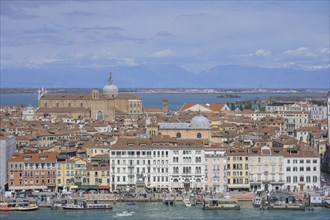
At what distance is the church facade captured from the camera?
78.4 meters

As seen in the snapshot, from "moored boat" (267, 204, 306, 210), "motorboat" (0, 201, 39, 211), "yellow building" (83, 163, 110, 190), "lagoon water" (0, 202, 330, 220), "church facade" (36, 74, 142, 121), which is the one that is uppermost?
"church facade" (36, 74, 142, 121)

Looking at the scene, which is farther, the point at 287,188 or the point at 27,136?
the point at 27,136

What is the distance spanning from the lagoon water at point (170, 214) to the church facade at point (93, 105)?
42.4m

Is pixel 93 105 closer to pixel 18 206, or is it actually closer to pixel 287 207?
pixel 18 206

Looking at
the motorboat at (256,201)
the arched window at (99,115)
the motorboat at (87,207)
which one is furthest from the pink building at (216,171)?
the arched window at (99,115)

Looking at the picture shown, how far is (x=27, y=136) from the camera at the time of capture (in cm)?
4994

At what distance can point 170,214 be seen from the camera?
3266cm

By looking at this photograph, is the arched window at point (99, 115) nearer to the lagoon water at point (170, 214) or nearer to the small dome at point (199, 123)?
the small dome at point (199, 123)

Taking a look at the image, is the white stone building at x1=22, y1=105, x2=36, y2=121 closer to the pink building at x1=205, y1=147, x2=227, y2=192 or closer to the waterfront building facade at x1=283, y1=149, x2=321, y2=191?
the pink building at x1=205, y1=147, x2=227, y2=192

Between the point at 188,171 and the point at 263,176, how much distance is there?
3.46m

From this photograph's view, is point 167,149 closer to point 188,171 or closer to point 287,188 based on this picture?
point 188,171

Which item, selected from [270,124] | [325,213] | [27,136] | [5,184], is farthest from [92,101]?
[325,213]

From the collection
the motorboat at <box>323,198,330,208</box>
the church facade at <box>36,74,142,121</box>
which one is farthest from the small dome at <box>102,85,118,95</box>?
the motorboat at <box>323,198,330,208</box>

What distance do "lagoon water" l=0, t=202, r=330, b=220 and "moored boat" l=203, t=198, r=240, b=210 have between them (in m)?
0.22
